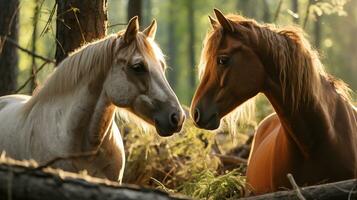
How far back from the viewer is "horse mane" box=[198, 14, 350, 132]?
20.0 ft

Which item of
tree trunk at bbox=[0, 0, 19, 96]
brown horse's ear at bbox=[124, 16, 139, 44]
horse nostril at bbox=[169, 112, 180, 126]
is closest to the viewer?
horse nostril at bbox=[169, 112, 180, 126]

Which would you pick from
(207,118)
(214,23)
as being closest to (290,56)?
(214,23)

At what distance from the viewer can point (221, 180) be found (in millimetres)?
7430

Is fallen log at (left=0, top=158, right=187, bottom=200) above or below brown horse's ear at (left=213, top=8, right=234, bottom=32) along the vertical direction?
below

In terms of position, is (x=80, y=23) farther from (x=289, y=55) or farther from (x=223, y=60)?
(x=289, y=55)

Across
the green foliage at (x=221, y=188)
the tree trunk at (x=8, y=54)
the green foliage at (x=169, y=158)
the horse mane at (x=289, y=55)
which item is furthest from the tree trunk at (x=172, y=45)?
the horse mane at (x=289, y=55)

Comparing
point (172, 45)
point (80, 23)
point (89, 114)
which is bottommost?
point (172, 45)

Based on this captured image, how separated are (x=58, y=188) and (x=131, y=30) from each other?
216 cm

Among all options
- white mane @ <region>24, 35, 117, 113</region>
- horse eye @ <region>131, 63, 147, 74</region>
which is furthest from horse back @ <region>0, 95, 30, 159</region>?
horse eye @ <region>131, 63, 147, 74</region>

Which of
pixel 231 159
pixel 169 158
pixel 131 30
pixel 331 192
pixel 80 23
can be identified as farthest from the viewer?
pixel 231 159

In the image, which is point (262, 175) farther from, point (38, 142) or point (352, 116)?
point (38, 142)

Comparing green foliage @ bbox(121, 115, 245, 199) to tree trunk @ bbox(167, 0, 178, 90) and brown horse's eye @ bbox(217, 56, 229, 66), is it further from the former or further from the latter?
tree trunk @ bbox(167, 0, 178, 90)

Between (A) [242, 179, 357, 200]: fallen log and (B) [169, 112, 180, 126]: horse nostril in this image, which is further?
(B) [169, 112, 180, 126]: horse nostril

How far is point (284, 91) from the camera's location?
612cm
